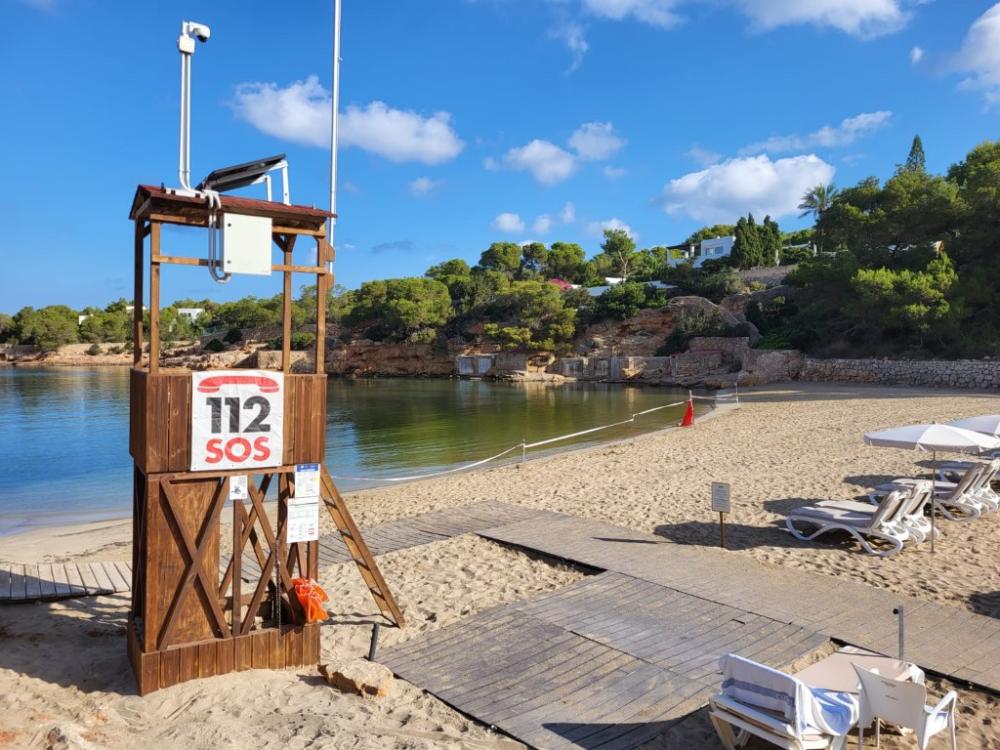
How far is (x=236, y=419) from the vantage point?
521cm

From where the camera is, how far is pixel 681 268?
204 ft

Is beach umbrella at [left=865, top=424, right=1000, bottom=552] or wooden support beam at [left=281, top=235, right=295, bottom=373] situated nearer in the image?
wooden support beam at [left=281, top=235, right=295, bottom=373]

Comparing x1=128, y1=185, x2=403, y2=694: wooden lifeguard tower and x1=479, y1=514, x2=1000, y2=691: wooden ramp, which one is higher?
x1=128, y1=185, x2=403, y2=694: wooden lifeguard tower

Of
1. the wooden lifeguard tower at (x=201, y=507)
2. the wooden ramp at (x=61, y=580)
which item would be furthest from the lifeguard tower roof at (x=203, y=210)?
the wooden ramp at (x=61, y=580)

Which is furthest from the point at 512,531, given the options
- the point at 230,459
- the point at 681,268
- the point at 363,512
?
the point at 681,268

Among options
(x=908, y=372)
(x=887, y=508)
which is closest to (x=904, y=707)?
(x=887, y=508)

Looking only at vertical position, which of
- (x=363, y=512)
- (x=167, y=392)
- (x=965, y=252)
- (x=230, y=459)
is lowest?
Result: (x=363, y=512)

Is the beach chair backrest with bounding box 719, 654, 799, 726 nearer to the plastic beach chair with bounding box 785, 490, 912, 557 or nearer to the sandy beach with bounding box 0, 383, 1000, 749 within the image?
the sandy beach with bounding box 0, 383, 1000, 749

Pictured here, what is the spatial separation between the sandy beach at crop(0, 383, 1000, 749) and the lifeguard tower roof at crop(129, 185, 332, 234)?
348cm

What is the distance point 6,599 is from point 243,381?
403 cm

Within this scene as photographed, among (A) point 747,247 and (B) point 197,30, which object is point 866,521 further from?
(A) point 747,247

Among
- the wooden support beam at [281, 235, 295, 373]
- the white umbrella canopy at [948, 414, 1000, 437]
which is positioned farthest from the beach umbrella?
the wooden support beam at [281, 235, 295, 373]

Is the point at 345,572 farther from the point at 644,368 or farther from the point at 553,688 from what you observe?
the point at 644,368

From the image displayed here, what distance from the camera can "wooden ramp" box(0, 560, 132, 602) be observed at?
23.3ft
